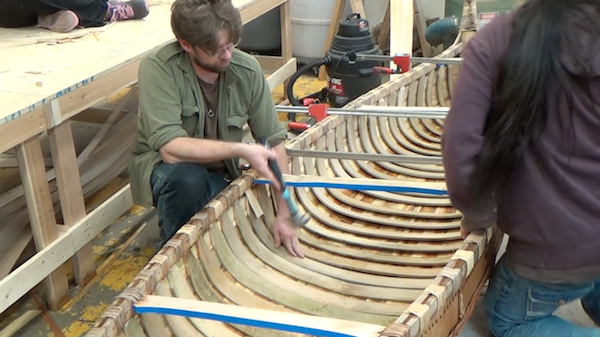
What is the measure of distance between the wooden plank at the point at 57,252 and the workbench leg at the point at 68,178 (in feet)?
0.17

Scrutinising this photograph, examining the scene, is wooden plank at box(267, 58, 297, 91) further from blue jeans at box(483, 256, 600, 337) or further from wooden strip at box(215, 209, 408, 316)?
blue jeans at box(483, 256, 600, 337)

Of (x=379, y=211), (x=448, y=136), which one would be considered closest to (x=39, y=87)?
(x=379, y=211)

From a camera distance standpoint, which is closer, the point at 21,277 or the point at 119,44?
the point at 21,277

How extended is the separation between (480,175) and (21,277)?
159 centimetres

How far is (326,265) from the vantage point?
7.39ft

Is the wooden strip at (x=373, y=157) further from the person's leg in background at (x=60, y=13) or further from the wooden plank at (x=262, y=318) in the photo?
the person's leg in background at (x=60, y=13)

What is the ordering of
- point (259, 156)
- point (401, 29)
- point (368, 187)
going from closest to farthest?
point (259, 156) < point (368, 187) < point (401, 29)

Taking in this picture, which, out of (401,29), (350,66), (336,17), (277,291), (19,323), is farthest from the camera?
(336,17)

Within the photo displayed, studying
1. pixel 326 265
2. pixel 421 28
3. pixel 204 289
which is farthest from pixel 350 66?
pixel 204 289

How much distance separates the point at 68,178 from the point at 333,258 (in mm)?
1067

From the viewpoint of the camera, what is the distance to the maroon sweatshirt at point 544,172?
1.44 m

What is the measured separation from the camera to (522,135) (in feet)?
4.83

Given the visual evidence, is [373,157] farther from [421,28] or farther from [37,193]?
[421,28]

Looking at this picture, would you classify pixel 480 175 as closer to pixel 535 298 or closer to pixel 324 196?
pixel 535 298
